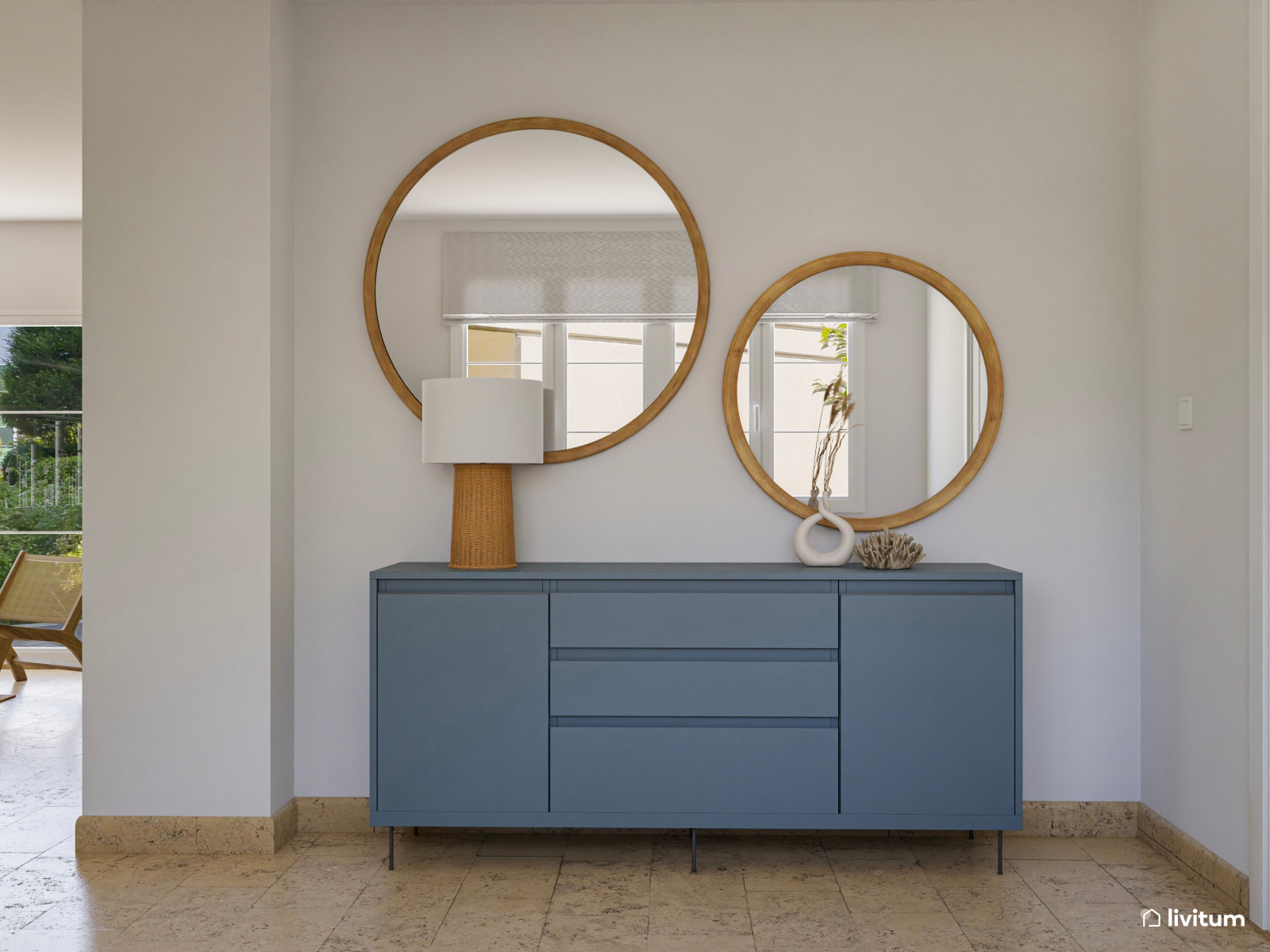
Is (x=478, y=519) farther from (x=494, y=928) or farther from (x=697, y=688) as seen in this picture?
(x=494, y=928)

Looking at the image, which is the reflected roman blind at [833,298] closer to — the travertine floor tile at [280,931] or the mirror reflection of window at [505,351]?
the mirror reflection of window at [505,351]

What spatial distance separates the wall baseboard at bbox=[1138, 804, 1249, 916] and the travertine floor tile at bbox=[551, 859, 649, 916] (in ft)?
5.14

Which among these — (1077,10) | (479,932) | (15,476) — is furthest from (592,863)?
(15,476)

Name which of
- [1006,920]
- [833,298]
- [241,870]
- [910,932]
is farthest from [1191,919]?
[241,870]

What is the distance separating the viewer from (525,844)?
9.80 ft

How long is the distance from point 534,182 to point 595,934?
2284 mm

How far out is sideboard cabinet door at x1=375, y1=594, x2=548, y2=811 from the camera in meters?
2.72

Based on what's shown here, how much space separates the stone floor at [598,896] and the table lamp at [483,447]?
0.94 m

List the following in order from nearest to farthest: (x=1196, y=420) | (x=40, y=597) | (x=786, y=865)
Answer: (x=1196, y=420), (x=786, y=865), (x=40, y=597)

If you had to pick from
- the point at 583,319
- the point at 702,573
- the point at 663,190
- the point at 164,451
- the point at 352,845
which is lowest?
the point at 352,845

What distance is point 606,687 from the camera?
2721 mm

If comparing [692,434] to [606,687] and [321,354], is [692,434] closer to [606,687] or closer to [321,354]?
[606,687]

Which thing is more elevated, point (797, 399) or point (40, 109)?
point (40, 109)

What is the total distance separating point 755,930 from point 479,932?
0.70 meters
